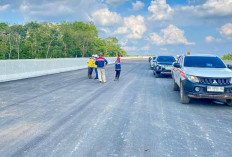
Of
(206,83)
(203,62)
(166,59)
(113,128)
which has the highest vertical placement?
(166,59)

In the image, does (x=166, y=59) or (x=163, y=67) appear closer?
(x=163, y=67)

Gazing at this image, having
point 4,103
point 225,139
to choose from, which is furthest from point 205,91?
point 4,103

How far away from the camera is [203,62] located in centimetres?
905

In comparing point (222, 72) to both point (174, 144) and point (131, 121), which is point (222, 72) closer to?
point (131, 121)

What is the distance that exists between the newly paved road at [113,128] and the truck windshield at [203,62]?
1.51 meters

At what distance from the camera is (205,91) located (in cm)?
749

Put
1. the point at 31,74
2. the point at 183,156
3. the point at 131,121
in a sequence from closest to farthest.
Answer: the point at 183,156 → the point at 131,121 → the point at 31,74

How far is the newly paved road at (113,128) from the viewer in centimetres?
409

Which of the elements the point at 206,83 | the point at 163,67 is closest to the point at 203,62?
the point at 206,83

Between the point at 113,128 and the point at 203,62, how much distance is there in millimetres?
5499

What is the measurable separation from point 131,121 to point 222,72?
4113 millimetres

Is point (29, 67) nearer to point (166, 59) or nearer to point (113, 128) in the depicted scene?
point (166, 59)

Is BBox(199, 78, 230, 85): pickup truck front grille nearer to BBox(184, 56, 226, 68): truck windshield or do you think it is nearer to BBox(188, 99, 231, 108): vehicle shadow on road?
BBox(188, 99, 231, 108): vehicle shadow on road

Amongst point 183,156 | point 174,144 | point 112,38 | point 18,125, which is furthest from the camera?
point 112,38
